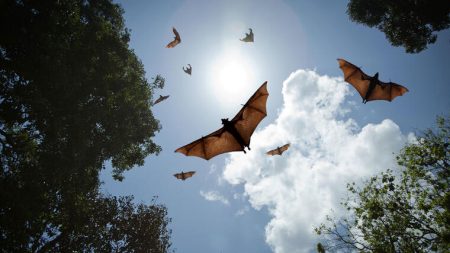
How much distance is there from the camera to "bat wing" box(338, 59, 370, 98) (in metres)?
12.1

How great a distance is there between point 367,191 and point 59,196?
21.3 metres

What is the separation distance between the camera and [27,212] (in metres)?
10.6

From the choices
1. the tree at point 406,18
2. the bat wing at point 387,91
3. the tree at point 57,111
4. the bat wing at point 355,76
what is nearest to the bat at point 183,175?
the tree at point 57,111

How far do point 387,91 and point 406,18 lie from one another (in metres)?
5.62

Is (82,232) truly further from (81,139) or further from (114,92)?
(114,92)

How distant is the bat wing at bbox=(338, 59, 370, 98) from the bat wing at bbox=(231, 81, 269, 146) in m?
4.60

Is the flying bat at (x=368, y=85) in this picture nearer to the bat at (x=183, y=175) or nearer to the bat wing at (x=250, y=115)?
the bat wing at (x=250, y=115)

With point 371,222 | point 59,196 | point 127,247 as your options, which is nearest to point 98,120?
point 59,196

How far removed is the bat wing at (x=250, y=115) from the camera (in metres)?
10.3

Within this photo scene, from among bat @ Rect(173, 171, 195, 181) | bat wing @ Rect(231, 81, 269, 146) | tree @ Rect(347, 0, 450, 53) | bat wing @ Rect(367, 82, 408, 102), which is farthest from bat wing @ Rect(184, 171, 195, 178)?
tree @ Rect(347, 0, 450, 53)

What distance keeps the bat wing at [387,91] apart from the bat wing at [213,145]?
710cm

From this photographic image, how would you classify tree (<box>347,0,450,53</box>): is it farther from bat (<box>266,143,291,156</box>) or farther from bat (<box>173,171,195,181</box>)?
bat (<box>173,171,195,181</box>)

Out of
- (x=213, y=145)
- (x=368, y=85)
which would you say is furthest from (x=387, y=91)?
(x=213, y=145)

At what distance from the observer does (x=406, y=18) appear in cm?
1489
